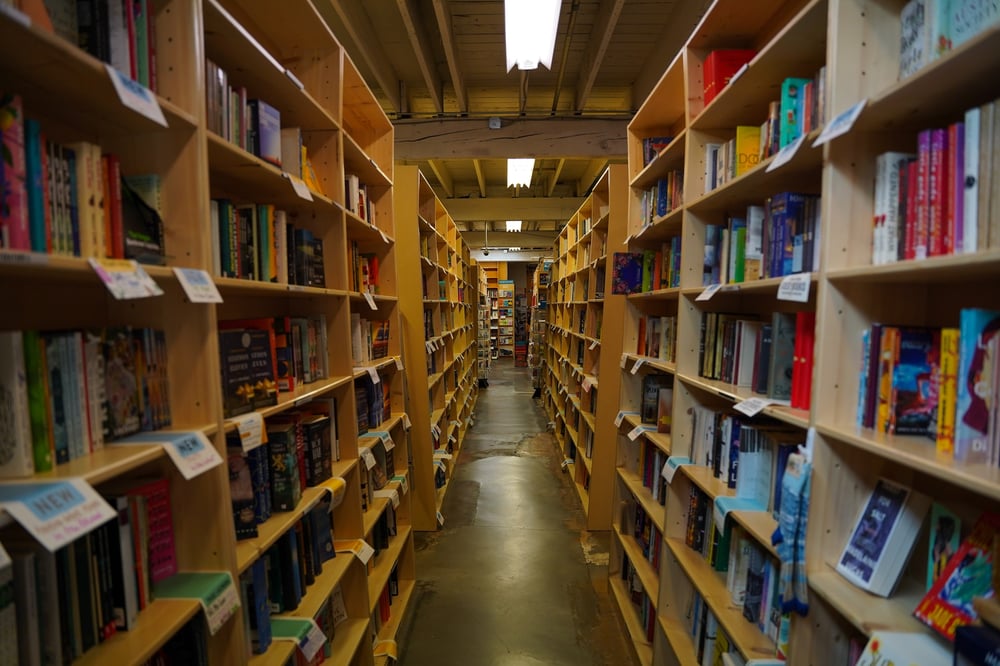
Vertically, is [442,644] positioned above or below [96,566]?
below

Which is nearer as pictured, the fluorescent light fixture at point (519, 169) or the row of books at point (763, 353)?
the row of books at point (763, 353)

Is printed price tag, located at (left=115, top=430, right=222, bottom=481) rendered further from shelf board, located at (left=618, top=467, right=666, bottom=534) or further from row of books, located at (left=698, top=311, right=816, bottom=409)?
shelf board, located at (left=618, top=467, right=666, bottom=534)

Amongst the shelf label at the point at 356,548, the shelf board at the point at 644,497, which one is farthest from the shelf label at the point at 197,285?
the shelf board at the point at 644,497

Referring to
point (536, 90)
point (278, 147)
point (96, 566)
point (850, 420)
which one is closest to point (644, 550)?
point (850, 420)

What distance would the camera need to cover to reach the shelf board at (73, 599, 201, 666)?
2.74 feet

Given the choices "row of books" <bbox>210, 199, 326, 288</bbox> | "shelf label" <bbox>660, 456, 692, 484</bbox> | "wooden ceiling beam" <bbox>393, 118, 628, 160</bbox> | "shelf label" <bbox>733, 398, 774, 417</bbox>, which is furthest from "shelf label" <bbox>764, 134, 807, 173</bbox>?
"wooden ceiling beam" <bbox>393, 118, 628, 160</bbox>

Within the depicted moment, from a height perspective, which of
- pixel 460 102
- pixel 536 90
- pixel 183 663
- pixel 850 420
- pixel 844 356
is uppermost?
pixel 536 90

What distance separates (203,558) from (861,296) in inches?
67.9

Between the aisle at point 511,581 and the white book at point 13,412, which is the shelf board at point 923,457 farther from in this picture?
the aisle at point 511,581

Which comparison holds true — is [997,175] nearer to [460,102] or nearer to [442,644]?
[442,644]

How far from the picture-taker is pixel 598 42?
10.6ft

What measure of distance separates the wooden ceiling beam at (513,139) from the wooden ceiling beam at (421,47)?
0.86 feet

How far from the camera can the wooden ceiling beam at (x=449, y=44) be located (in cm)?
265

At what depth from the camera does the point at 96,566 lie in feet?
2.88
